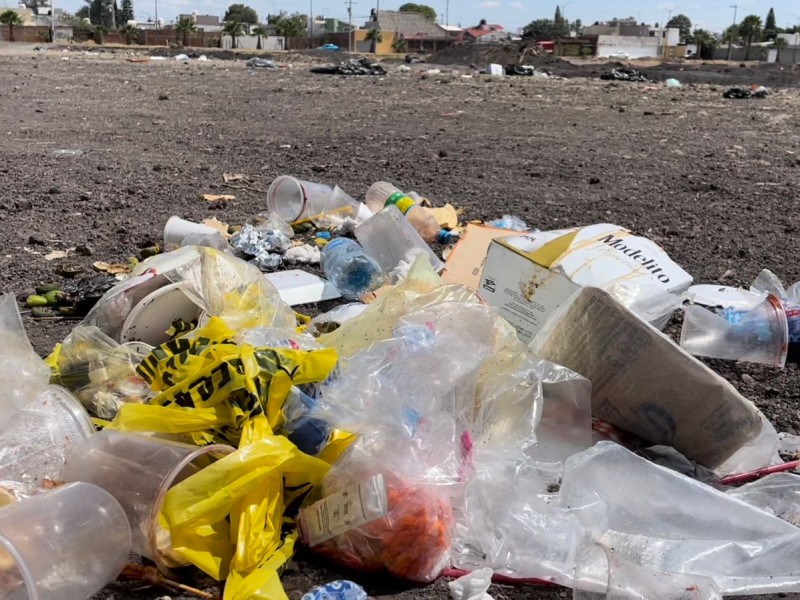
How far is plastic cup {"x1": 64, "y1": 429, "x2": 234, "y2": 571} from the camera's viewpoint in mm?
1609

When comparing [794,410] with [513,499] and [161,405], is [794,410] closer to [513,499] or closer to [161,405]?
[513,499]

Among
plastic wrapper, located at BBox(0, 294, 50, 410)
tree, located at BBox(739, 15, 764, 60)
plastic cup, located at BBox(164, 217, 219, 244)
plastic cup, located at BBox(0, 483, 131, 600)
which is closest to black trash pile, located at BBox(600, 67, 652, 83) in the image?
plastic cup, located at BBox(164, 217, 219, 244)

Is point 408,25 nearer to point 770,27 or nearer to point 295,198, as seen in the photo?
point 770,27

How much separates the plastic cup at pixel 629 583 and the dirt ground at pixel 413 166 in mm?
105

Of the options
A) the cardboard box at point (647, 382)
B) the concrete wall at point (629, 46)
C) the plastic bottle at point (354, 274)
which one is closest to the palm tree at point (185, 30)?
the concrete wall at point (629, 46)

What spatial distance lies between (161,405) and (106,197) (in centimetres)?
335

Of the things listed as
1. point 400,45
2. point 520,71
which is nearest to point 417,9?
point 400,45

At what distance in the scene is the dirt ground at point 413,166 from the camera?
388 centimetres

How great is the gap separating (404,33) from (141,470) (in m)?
67.1

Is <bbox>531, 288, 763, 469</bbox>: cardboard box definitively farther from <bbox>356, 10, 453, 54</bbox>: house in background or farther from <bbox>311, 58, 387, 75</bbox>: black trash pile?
<bbox>356, 10, 453, 54</bbox>: house in background

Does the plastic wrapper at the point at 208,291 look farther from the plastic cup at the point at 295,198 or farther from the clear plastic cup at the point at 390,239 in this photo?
the plastic cup at the point at 295,198

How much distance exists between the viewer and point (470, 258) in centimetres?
324

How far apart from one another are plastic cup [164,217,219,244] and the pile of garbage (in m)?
1.29

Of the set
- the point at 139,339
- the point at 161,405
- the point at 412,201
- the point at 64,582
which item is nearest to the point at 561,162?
the point at 412,201
